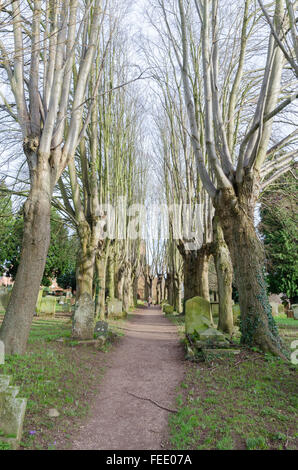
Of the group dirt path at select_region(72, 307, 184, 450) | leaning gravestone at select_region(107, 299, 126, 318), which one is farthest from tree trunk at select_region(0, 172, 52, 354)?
leaning gravestone at select_region(107, 299, 126, 318)

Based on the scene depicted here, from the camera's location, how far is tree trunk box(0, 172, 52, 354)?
5.46 metres

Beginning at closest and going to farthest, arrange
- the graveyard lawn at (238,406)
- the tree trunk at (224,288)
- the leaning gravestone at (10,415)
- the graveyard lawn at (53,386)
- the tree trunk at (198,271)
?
1. the leaning gravestone at (10,415)
2. the graveyard lawn at (238,406)
3. the graveyard lawn at (53,386)
4. the tree trunk at (224,288)
5. the tree trunk at (198,271)

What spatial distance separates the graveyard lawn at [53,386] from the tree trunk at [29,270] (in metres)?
0.40

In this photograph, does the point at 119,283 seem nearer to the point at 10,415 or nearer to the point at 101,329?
the point at 101,329

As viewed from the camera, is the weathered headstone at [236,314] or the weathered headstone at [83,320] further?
the weathered headstone at [236,314]

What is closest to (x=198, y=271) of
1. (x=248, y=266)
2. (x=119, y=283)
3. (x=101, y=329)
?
(x=101, y=329)

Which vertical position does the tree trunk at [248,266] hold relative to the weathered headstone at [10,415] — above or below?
above

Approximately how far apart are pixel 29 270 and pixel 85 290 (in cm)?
429

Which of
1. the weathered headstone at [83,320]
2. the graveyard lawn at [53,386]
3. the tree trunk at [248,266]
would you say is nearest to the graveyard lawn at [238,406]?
the tree trunk at [248,266]

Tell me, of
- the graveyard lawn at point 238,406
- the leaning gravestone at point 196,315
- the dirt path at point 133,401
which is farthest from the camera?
the leaning gravestone at point 196,315

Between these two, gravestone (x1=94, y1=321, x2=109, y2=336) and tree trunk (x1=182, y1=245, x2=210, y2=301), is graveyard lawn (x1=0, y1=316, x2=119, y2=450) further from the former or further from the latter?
tree trunk (x1=182, y1=245, x2=210, y2=301)

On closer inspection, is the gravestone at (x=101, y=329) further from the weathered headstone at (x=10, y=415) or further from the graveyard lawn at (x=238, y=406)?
the weathered headstone at (x=10, y=415)

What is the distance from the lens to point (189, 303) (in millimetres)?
8984

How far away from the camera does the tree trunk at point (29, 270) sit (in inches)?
215
